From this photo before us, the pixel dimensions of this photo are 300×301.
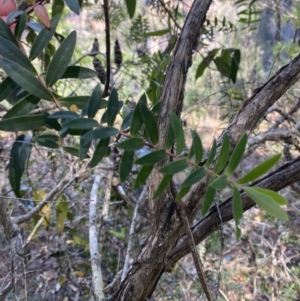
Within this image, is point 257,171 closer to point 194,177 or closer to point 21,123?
point 194,177

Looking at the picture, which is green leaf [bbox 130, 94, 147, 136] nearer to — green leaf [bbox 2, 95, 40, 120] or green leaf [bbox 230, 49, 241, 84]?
green leaf [bbox 2, 95, 40, 120]

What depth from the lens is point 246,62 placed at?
210cm

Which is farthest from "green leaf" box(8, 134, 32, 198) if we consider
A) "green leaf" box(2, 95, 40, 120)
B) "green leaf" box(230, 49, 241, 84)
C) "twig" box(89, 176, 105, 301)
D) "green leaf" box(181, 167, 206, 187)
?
"green leaf" box(230, 49, 241, 84)

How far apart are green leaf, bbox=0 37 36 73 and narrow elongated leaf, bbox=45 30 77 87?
16mm

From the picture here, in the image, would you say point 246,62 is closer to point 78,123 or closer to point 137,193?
point 137,193

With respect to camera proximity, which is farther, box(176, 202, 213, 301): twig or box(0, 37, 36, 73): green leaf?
box(176, 202, 213, 301): twig

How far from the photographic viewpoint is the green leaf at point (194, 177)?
25 cm

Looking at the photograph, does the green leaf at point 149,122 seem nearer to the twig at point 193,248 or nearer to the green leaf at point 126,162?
the green leaf at point 126,162

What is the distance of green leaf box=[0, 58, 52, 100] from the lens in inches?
10.2

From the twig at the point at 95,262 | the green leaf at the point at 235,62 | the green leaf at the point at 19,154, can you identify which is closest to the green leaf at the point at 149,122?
the green leaf at the point at 19,154

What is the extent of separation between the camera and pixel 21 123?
28 cm

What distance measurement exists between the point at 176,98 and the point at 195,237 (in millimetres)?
156

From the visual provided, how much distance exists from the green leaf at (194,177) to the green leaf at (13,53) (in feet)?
0.47

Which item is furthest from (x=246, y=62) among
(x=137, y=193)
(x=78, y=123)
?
(x=78, y=123)
